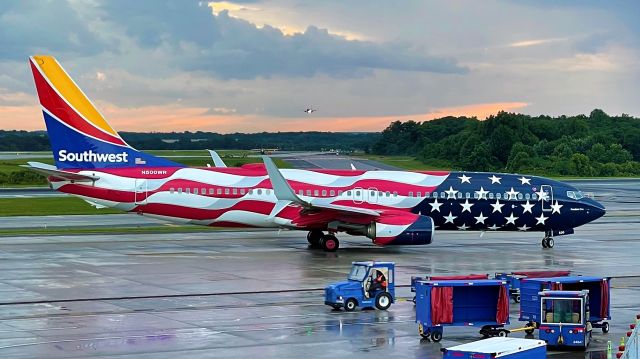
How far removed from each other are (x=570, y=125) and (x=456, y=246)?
386 ft

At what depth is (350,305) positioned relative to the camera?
33094mm

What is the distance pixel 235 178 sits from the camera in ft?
173

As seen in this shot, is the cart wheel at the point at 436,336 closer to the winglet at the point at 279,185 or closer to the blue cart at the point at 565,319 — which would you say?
the blue cart at the point at 565,319

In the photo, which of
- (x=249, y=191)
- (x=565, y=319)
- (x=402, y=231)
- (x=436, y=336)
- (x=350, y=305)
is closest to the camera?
(x=565, y=319)

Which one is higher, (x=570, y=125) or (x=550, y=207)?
Result: (x=570, y=125)

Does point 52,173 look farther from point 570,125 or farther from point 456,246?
point 570,125

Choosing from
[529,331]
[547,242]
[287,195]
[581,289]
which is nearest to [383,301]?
[529,331]

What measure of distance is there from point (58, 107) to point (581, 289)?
31693 millimetres

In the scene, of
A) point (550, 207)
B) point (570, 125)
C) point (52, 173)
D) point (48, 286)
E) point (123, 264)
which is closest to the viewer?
point (48, 286)

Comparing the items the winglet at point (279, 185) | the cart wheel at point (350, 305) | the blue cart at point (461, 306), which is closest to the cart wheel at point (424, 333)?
the blue cart at point (461, 306)

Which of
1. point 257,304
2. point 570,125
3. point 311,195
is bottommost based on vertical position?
point 257,304

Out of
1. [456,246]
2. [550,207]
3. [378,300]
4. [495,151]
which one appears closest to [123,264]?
[378,300]

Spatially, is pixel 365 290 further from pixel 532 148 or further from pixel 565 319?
pixel 532 148

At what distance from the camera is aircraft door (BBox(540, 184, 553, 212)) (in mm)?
54656
